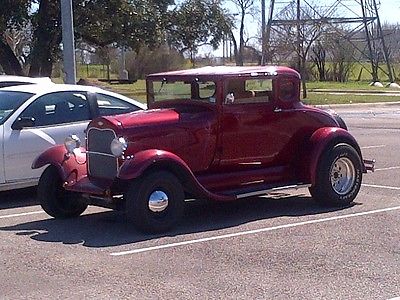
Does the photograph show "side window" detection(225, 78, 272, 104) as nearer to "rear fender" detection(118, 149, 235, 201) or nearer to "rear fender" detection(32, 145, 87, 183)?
"rear fender" detection(118, 149, 235, 201)

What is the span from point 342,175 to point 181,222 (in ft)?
7.31

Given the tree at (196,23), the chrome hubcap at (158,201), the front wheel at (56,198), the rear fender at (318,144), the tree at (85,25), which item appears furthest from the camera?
the tree at (196,23)

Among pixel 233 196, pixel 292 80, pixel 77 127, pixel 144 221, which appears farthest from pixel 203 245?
pixel 77 127

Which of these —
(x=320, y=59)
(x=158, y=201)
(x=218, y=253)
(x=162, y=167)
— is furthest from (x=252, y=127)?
(x=320, y=59)

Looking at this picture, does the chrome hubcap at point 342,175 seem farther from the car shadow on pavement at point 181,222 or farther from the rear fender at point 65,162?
the rear fender at point 65,162

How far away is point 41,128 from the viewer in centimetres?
1160

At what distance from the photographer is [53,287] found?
24.0ft

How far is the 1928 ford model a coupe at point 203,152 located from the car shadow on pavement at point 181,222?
0.21 m

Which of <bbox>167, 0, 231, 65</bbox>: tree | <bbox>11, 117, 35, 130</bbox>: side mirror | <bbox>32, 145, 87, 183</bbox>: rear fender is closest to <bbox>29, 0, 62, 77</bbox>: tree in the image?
<bbox>167, 0, 231, 65</bbox>: tree

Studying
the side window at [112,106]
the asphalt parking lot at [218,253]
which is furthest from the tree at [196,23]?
the asphalt parking lot at [218,253]

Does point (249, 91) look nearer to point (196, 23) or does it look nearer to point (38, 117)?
point (38, 117)

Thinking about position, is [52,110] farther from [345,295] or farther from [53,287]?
[345,295]

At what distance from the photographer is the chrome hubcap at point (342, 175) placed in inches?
424

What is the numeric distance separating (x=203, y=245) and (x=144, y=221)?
2.53 ft
